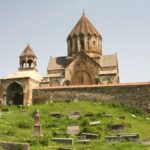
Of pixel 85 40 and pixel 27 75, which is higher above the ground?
pixel 85 40

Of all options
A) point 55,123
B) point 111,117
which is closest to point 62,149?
point 55,123

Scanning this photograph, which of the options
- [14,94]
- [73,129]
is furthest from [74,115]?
[14,94]

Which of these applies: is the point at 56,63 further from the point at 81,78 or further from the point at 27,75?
the point at 27,75

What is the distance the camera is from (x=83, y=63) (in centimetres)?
3344

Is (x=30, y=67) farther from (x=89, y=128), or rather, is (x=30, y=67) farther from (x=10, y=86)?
(x=89, y=128)

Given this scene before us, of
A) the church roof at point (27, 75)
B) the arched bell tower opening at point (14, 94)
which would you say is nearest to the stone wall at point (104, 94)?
the arched bell tower opening at point (14, 94)

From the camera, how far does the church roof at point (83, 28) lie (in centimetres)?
3457

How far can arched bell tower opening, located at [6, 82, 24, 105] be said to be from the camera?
30955 mm

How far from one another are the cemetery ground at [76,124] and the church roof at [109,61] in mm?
8388

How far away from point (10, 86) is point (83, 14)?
1178 cm

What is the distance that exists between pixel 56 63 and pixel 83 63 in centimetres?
380

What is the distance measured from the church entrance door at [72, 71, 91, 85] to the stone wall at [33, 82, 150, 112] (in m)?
5.21

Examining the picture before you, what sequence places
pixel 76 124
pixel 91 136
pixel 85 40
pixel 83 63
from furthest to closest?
pixel 85 40 < pixel 83 63 < pixel 76 124 < pixel 91 136

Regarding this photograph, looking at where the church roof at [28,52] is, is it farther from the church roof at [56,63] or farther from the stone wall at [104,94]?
the stone wall at [104,94]
